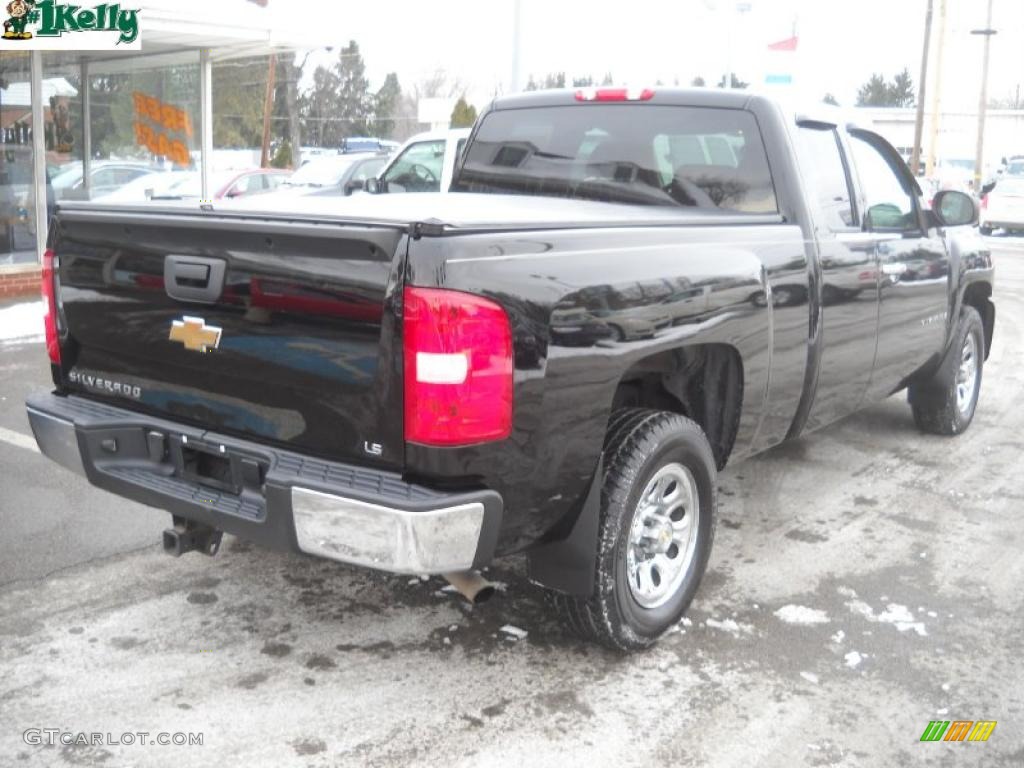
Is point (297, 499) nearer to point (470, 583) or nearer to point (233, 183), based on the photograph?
point (470, 583)

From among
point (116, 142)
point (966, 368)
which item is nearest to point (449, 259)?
point (966, 368)

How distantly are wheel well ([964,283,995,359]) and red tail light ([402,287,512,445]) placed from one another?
4.57 m

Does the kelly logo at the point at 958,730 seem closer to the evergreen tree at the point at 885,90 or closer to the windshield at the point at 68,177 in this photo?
the windshield at the point at 68,177

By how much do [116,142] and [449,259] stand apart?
12.7 metres

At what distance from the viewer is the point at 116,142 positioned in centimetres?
1416

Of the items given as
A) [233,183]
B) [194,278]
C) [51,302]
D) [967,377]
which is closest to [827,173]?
[967,377]

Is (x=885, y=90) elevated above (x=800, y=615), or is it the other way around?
(x=885, y=90)

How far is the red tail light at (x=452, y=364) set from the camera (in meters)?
2.84

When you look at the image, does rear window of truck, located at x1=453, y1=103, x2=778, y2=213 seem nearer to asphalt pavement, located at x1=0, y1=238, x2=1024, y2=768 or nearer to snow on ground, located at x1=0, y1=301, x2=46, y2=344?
asphalt pavement, located at x1=0, y1=238, x2=1024, y2=768

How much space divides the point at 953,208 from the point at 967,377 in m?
1.62

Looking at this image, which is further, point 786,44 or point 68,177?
point 786,44

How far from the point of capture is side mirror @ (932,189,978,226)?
5.69m

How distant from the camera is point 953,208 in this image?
5.71 metres

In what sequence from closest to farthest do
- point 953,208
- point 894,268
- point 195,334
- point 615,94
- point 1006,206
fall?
point 195,334 → point 615,94 → point 894,268 → point 953,208 → point 1006,206
